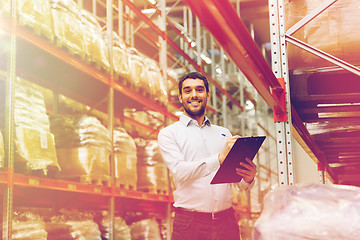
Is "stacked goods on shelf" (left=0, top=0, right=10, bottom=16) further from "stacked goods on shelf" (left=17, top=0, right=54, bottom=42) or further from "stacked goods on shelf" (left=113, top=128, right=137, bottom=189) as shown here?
"stacked goods on shelf" (left=113, top=128, right=137, bottom=189)

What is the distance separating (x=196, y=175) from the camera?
9.78 feet

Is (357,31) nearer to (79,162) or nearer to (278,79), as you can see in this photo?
(278,79)

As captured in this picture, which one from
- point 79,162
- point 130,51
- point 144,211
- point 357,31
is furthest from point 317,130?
point 144,211

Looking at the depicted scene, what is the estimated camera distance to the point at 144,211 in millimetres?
7426

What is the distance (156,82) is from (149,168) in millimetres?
1207

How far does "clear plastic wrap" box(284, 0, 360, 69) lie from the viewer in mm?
2777

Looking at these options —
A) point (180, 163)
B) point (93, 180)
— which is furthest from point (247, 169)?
point (93, 180)

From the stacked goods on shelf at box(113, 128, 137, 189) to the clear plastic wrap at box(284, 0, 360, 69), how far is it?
10.1ft

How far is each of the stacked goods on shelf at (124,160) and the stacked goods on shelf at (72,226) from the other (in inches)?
27.9

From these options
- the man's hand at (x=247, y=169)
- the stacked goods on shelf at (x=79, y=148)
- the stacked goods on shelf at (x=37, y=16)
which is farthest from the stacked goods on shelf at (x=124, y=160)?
the man's hand at (x=247, y=169)

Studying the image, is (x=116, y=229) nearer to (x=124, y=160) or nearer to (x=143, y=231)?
(x=143, y=231)

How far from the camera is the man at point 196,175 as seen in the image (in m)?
3.10

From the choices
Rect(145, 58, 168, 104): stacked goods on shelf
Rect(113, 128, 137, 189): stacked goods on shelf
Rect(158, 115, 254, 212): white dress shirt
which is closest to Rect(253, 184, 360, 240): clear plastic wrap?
Rect(158, 115, 254, 212): white dress shirt

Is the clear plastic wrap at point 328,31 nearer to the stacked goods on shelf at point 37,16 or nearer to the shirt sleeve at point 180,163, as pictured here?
the shirt sleeve at point 180,163
